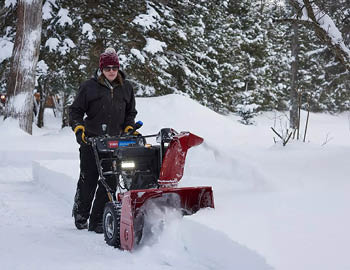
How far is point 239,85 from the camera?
31.7 meters

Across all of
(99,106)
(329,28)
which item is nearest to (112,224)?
(99,106)

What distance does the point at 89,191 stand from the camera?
513cm

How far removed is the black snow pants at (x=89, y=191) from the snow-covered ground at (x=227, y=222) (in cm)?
20

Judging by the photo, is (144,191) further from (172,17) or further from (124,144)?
(172,17)

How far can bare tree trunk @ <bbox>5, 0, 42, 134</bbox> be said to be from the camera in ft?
43.4

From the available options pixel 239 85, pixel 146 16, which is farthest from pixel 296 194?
pixel 239 85

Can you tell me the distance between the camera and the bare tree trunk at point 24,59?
13.2m

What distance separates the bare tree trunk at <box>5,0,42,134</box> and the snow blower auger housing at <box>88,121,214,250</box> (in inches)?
359

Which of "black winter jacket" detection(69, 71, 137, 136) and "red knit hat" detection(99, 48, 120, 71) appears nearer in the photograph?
"red knit hat" detection(99, 48, 120, 71)

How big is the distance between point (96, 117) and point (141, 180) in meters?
0.88

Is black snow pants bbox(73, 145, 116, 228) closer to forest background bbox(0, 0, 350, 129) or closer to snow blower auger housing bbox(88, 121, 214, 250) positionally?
snow blower auger housing bbox(88, 121, 214, 250)

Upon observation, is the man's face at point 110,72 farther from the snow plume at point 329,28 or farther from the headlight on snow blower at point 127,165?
the snow plume at point 329,28

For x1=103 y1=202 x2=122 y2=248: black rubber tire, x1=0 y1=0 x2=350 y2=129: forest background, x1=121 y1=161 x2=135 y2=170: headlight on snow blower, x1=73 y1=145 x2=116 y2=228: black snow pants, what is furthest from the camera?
x1=0 y1=0 x2=350 y2=129: forest background

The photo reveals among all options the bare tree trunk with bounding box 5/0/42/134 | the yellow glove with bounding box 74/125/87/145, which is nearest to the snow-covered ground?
the yellow glove with bounding box 74/125/87/145
